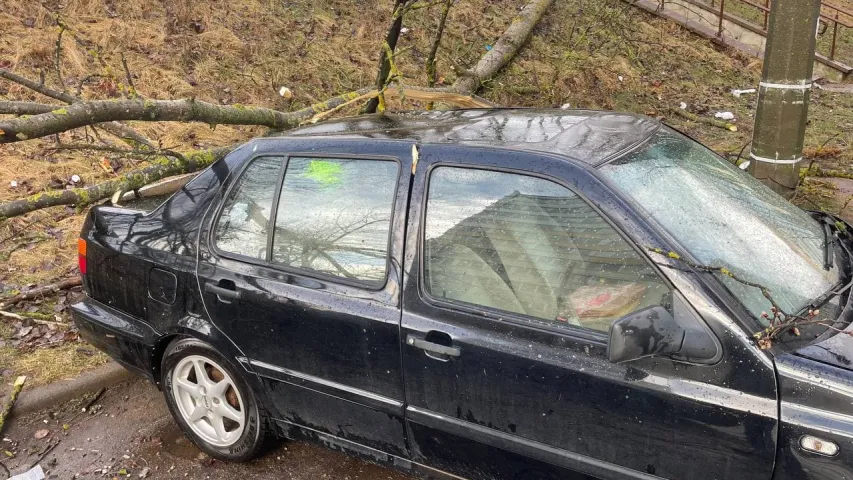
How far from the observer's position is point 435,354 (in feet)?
8.37

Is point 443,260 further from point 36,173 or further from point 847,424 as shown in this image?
point 36,173

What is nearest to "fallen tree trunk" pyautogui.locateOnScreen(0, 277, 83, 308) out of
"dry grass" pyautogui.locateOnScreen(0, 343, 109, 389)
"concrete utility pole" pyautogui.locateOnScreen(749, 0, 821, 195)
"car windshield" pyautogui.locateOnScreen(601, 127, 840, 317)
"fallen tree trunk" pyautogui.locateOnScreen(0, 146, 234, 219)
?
"dry grass" pyautogui.locateOnScreen(0, 343, 109, 389)

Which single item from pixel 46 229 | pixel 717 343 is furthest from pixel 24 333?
pixel 717 343

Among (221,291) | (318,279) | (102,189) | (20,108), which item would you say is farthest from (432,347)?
(20,108)

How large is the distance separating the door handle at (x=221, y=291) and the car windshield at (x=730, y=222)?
1709 mm

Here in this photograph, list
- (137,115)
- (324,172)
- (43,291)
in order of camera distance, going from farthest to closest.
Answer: (43,291), (137,115), (324,172)

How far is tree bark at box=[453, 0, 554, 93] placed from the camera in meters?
8.30

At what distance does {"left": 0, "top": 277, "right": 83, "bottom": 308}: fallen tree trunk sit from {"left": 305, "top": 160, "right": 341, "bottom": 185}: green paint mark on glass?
8.46ft

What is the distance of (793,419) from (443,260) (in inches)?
50.2

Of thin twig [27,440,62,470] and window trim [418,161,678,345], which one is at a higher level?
window trim [418,161,678,345]

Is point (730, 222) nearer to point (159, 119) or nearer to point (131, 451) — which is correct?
point (131, 451)

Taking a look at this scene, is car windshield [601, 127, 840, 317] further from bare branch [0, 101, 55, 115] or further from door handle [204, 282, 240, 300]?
Answer: bare branch [0, 101, 55, 115]

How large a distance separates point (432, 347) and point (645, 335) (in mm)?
827

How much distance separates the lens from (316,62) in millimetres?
9289
